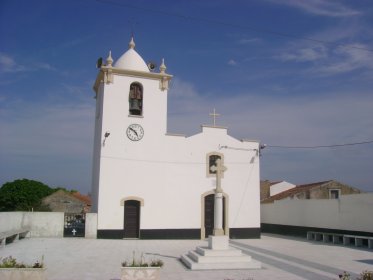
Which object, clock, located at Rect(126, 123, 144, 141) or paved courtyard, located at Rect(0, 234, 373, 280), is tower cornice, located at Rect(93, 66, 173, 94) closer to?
clock, located at Rect(126, 123, 144, 141)

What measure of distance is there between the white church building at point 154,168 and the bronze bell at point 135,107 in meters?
0.05

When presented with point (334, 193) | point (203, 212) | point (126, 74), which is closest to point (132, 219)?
point (203, 212)

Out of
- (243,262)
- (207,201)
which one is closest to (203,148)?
(207,201)

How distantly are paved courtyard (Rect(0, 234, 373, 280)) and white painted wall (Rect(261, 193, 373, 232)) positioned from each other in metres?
2.02

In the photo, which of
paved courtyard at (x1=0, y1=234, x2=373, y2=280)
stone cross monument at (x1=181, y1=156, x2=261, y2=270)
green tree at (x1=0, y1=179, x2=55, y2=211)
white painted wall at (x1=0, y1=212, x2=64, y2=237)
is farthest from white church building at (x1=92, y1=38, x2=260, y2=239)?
green tree at (x1=0, y1=179, x2=55, y2=211)

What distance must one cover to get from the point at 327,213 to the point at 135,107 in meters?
11.7

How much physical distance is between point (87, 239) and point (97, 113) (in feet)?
24.0

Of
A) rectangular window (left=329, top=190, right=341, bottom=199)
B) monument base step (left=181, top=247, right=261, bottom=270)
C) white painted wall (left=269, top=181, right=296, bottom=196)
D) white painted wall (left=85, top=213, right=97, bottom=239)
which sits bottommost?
monument base step (left=181, top=247, right=261, bottom=270)

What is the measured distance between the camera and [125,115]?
65.8 feet

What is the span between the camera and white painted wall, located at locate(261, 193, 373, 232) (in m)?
18.1

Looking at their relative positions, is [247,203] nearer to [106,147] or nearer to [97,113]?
[106,147]

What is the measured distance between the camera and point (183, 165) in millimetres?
20594

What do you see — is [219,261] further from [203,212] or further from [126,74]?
[126,74]

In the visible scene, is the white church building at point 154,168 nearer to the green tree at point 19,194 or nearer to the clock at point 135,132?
the clock at point 135,132
